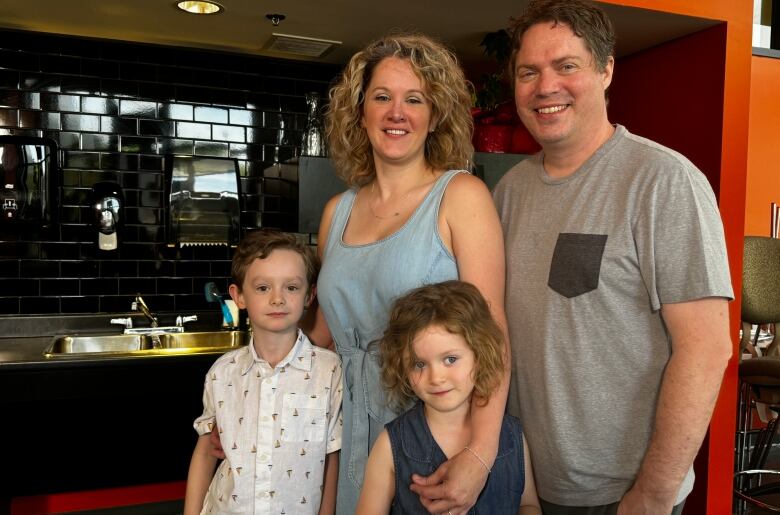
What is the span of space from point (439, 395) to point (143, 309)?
2504mm

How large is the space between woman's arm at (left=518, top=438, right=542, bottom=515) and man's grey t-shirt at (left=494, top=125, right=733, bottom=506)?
0.02 metres

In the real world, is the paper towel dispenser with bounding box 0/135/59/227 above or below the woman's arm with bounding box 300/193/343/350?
above

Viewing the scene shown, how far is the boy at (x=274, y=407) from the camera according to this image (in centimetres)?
187

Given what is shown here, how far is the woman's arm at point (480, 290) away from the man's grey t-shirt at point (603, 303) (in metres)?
0.09

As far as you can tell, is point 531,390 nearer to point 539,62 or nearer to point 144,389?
point 539,62

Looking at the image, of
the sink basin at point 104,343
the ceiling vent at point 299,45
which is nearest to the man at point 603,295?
the ceiling vent at point 299,45

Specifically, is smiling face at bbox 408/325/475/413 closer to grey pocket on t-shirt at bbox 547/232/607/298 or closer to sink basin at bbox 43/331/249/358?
grey pocket on t-shirt at bbox 547/232/607/298

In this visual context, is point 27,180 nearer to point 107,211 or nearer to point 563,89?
point 107,211

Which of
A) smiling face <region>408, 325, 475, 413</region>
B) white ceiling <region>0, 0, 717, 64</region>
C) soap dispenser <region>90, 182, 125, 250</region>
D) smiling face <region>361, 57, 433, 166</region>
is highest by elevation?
white ceiling <region>0, 0, 717, 64</region>

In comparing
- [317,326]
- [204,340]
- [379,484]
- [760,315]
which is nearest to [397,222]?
[317,326]

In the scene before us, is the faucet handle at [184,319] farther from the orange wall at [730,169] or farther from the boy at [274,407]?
the orange wall at [730,169]

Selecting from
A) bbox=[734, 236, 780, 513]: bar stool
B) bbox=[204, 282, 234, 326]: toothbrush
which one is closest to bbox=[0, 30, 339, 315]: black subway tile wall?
bbox=[204, 282, 234, 326]: toothbrush

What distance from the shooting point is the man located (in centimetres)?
148

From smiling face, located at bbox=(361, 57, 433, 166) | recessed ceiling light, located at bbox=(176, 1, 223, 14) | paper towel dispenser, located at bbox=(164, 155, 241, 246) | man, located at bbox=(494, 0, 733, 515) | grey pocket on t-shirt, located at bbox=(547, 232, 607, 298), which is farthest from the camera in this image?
paper towel dispenser, located at bbox=(164, 155, 241, 246)
